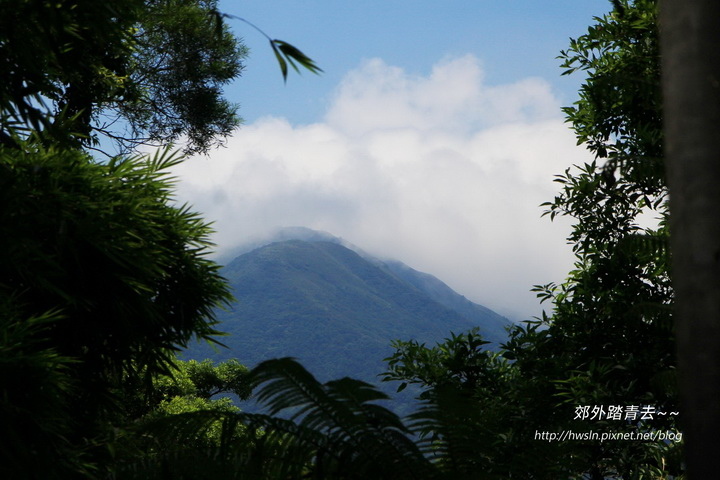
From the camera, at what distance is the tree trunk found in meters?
2.14

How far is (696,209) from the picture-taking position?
2191 millimetres

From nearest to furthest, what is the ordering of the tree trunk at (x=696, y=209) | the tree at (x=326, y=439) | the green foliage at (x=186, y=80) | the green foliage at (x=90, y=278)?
the tree trunk at (x=696, y=209)
the tree at (x=326, y=439)
the green foliage at (x=90, y=278)
the green foliage at (x=186, y=80)

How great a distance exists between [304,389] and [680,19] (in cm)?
247

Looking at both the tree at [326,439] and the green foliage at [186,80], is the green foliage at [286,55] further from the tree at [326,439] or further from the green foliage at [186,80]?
the green foliage at [186,80]

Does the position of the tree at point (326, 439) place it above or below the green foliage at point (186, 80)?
below

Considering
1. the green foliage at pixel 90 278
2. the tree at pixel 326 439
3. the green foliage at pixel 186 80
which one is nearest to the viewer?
the tree at pixel 326 439

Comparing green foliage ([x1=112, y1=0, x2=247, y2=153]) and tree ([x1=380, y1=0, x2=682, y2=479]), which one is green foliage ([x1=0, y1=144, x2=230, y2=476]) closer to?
tree ([x1=380, y1=0, x2=682, y2=479])

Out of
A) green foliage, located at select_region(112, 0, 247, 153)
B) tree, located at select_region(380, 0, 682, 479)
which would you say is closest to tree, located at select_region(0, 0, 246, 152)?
green foliage, located at select_region(112, 0, 247, 153)

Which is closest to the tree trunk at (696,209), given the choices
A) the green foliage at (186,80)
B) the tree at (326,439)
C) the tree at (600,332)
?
the tree at (326,439)

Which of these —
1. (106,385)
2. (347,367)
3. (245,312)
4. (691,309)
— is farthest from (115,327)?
(245,312)

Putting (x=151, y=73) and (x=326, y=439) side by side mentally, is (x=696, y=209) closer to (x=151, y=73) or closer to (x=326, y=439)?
(x=326, y=439)

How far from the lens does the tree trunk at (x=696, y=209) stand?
2.14 m

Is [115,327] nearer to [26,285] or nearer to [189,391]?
[26,285]

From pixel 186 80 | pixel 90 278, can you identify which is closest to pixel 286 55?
pixel 90 278
